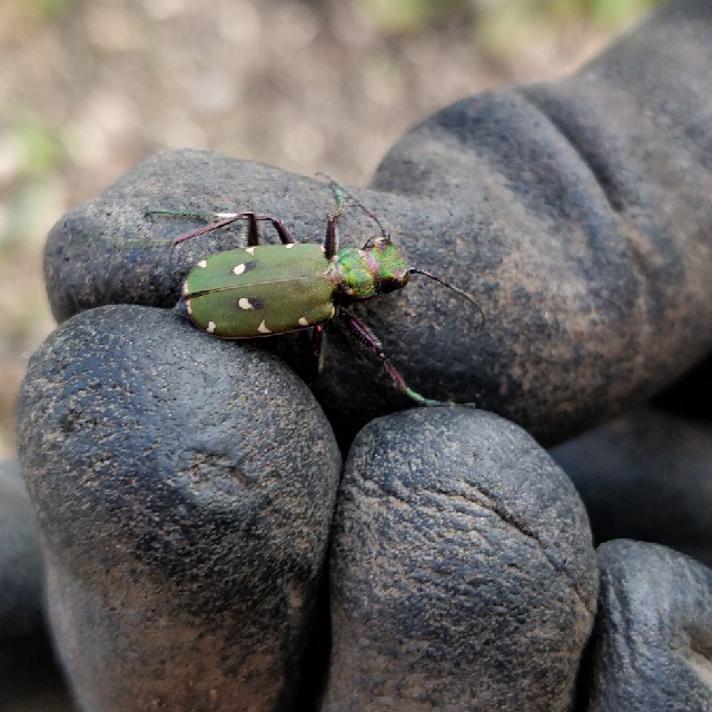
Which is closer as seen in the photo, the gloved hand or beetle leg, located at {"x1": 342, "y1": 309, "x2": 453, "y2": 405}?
the gloved hand

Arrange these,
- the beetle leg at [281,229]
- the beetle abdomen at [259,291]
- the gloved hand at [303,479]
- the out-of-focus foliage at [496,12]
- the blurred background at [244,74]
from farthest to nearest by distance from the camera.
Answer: the out-of-focus foliage at [496,12], the blurred background at [244,74], the beetle leg at [281,229], the beetle abdomen at [259,291], the gloved hand at [303,479]

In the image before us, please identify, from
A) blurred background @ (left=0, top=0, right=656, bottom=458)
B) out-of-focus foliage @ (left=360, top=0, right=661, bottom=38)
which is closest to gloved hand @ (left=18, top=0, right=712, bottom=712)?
blurred background @ (left=0, top=0, right=656, bottom=458)

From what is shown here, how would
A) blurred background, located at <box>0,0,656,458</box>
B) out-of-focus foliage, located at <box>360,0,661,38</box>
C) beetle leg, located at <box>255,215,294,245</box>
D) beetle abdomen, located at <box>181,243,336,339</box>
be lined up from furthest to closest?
out-of-focus foliage, located at <box>360,0,661,38</box>
blurred background, located at <box>0,0,656,458</box>
beetle leg, located at <box>255,215,294,245</box>
beetle abdomen, located at <box>181,243,336,339</box>

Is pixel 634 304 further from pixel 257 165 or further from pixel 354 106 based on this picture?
pixel 354 106

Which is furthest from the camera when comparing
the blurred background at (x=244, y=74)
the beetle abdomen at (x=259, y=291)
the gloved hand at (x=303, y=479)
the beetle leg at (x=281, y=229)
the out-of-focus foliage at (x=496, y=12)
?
the out-of-focus foliage at (x=496, y=12)

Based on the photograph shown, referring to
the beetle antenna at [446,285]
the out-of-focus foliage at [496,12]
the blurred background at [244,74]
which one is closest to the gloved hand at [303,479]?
the beetle antenna at [446,285]

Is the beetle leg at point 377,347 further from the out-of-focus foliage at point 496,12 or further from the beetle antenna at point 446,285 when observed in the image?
the out-of-focus foliage at point 496,12

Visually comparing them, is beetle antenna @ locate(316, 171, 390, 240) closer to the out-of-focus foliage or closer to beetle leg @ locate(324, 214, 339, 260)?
beetle leg @ locate(324, 214, 339, 260)

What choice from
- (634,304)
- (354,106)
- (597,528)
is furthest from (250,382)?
(354,106)

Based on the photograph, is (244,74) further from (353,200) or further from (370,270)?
(370,270)

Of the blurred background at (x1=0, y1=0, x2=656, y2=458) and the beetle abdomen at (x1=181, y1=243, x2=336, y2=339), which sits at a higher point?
the beetle abdomen at (x1=181, y1=243, x2=336, y2=339)
